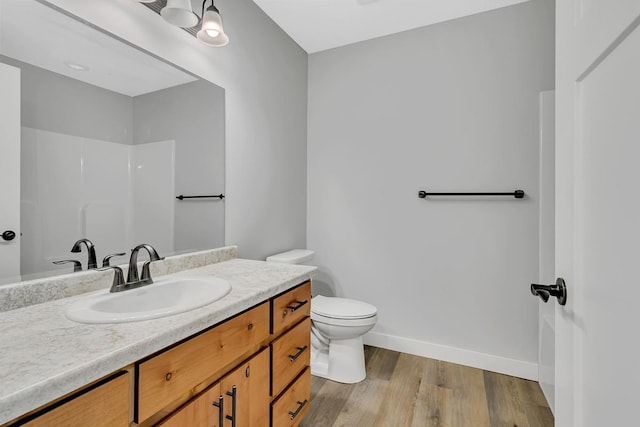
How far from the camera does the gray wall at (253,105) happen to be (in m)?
1.38

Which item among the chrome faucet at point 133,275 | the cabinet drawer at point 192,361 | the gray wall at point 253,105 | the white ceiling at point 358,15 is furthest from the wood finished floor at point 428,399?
the white ceiling at point 358,15

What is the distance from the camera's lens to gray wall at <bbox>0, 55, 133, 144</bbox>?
970 millimetres

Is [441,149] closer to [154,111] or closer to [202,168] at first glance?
[202,168]

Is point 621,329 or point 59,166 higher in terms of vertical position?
point 59,166

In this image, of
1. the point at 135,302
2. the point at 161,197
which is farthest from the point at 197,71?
the point at 135,302

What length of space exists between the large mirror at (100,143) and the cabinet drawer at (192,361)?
615mm

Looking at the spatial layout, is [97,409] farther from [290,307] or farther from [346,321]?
[346,321]

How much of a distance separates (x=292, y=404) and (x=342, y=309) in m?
0.71

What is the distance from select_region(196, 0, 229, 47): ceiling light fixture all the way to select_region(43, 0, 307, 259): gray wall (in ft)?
0.48

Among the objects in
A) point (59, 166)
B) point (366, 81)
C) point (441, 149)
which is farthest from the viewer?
point (366, 81)

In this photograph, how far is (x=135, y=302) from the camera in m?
1.08

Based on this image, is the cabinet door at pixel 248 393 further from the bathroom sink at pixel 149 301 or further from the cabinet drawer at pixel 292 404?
the bathroom sink at pixel 149 301

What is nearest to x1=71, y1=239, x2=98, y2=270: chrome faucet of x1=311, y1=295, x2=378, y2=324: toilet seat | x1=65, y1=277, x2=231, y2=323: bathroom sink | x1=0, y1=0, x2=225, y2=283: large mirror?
x1=0, y1=0, x2=225, y2=283: large mirror

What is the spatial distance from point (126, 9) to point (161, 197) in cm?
78
